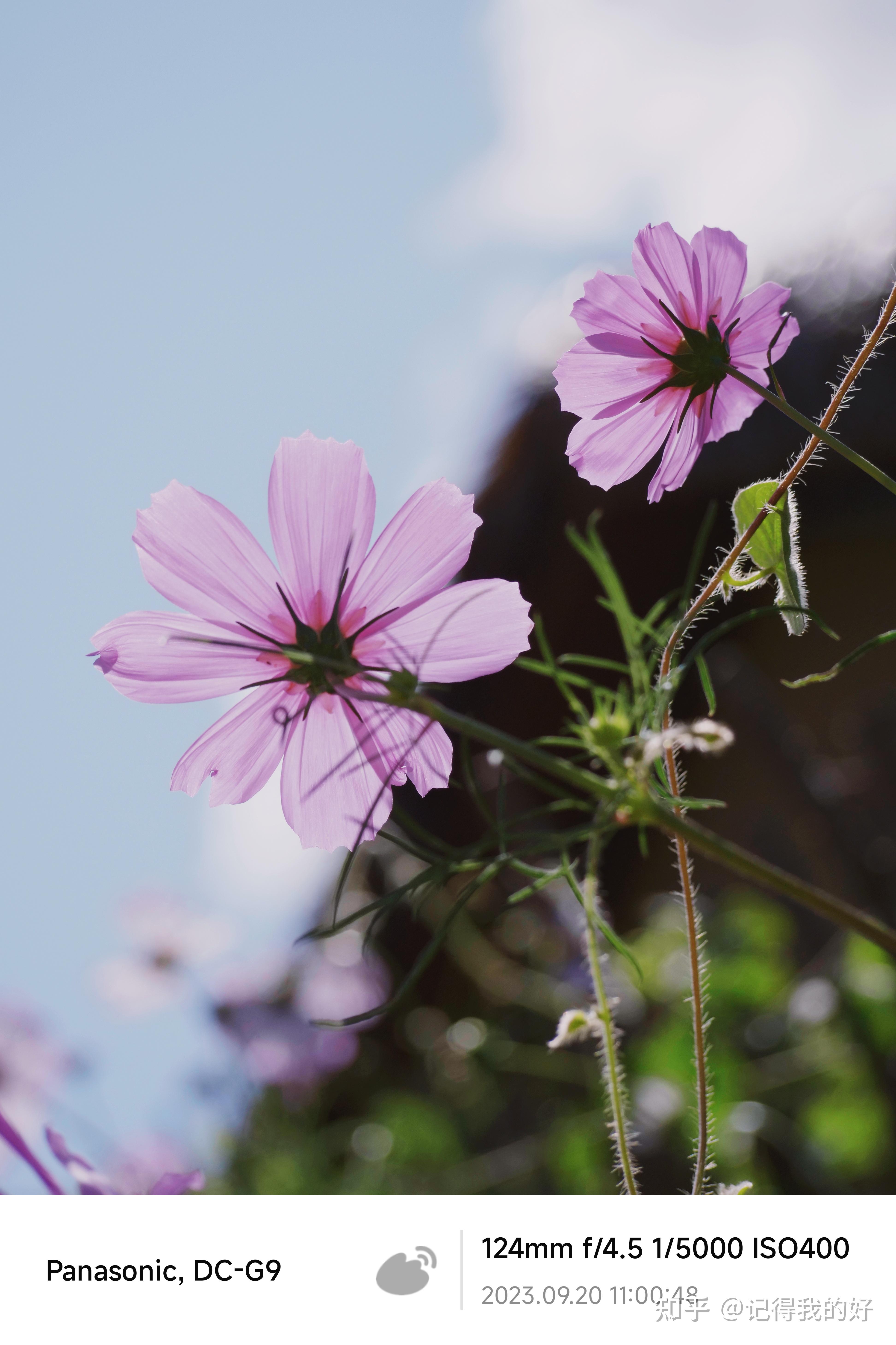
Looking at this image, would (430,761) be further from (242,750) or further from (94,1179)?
(94,1179)

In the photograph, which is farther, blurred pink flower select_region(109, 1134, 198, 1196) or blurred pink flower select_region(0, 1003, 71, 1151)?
blurred pink flower select_region(0, 1003, 71, 1151)

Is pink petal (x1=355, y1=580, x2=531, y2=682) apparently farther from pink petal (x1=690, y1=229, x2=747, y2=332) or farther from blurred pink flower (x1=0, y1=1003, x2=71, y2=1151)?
blurred pink flower (x1=0, y1=1003, x2=71, y2=1151)

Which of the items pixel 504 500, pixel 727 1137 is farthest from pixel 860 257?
pixel 727 1137

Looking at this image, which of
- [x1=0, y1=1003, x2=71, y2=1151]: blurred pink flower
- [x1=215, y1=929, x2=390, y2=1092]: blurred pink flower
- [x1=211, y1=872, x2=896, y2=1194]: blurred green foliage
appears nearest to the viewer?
[x1=211, y1=872, x2=896, y2=1194]: blurred green foliage

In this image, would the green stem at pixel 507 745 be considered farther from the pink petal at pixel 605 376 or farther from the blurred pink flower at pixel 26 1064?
the blurred pink flower at pixel 26 1064

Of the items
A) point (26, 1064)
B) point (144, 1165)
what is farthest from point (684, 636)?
point (26, 1064)
